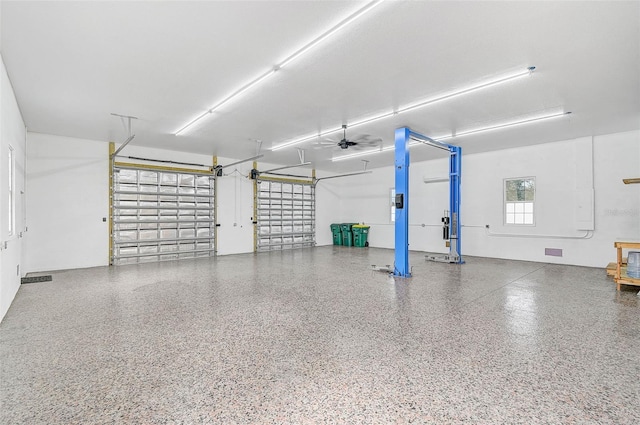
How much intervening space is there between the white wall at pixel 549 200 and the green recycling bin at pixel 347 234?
2564mm

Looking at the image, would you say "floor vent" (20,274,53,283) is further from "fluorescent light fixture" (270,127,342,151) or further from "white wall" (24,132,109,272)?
"fluorescent light fixture" (270,127,342,151)

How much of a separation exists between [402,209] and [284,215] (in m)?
6.16

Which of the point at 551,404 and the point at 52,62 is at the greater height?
the point at 52,62

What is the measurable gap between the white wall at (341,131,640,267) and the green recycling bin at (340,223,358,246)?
2.56 metres

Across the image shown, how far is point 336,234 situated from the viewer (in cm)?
1307

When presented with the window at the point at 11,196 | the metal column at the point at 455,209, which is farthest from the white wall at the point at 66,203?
the metal column at the point at 455,209

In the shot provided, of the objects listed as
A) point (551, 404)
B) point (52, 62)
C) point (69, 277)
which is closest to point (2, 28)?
point (52, 62)

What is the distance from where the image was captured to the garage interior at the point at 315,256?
2.27 meters

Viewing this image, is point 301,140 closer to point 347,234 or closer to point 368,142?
point 368,142

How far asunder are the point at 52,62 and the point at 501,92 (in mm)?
6202

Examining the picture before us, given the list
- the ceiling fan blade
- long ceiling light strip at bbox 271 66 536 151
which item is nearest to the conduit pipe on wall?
the ceiling fan blade

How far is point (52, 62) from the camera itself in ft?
12.6

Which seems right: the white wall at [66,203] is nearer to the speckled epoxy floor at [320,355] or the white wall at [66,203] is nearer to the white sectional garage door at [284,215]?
the speckled epoxy floor at [320,355]

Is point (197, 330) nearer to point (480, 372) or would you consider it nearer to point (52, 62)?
point (480, 372)
